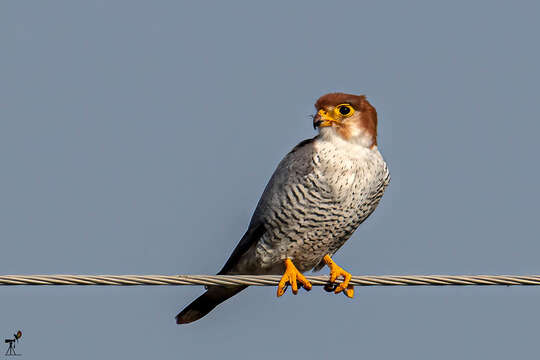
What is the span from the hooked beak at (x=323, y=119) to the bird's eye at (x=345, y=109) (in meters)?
0.12

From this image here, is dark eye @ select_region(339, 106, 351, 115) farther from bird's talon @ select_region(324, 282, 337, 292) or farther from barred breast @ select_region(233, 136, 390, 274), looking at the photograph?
bird's talon @ select_region(324, 282, 337, 292)

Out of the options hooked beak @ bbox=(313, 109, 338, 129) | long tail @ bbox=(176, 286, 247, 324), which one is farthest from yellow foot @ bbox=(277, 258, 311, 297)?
hooked beak @ bbox=(313, 109, 338, 129)

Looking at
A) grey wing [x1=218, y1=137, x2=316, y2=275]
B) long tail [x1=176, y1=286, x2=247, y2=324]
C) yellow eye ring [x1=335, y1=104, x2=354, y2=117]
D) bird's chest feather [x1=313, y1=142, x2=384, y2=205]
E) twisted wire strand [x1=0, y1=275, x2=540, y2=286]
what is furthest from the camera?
long tail [x1=176, y1=286, x2=247, y2=324]

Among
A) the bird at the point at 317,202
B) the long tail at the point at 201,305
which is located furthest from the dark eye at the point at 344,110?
the long tail at the point at 201,305

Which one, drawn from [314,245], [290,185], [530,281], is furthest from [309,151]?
[530,281]

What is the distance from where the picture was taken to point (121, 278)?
16.5 ft

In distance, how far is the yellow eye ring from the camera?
7355mm

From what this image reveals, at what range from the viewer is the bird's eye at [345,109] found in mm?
7364

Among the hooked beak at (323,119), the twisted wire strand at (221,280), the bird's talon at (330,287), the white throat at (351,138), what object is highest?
the hooked beak at (323,119)

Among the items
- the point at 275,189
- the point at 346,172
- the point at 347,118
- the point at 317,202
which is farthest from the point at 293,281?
the point at 347,118

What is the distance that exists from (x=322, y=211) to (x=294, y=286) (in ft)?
2.16

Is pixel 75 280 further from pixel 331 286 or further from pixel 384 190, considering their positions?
pixel 384 190

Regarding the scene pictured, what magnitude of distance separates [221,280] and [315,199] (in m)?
1.70

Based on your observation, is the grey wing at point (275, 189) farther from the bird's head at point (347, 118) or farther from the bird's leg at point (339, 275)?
the bird's leg at point (339, 275)
